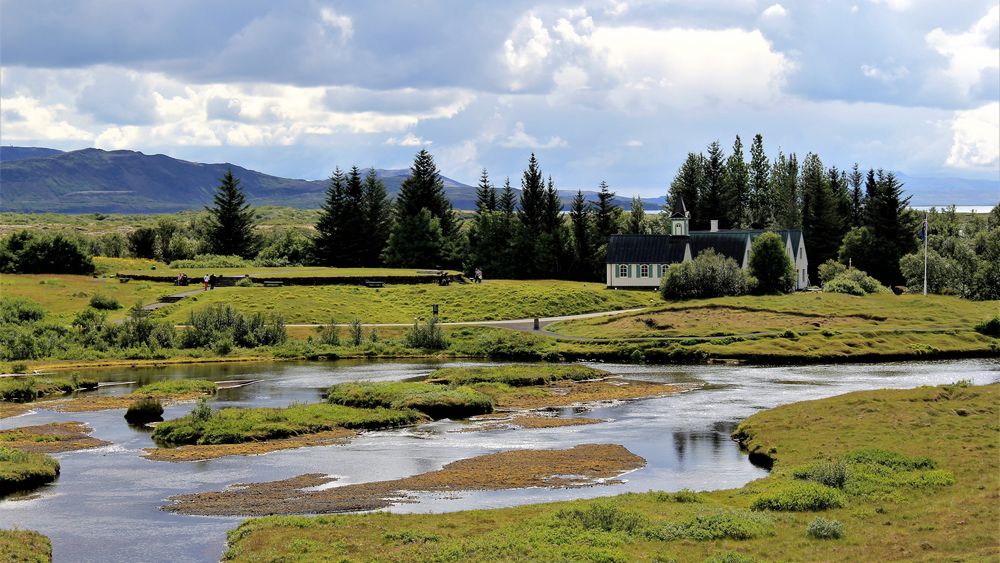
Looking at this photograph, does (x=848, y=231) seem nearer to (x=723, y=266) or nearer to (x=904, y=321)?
(x=723, y=266)

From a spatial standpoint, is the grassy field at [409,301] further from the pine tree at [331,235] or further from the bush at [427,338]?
the pine tree at [331,235]

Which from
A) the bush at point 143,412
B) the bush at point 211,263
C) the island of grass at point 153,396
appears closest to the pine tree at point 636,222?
the bush at point 211,263

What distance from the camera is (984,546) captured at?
77.6ft

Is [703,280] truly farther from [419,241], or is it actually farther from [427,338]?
[419,241]

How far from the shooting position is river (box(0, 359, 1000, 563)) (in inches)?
1172

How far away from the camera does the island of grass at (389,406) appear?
141 ft

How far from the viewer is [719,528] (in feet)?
88.8

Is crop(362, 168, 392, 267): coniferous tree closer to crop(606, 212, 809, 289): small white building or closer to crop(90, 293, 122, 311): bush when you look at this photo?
crop(606, 212, 809, 289): small white building

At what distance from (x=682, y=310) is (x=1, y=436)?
172 ft

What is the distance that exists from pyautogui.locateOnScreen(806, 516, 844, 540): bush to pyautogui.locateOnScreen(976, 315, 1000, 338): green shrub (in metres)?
55.9

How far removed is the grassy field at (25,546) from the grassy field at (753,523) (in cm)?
438

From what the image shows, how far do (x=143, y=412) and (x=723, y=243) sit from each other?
235ft

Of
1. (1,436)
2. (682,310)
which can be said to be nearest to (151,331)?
(1,436)

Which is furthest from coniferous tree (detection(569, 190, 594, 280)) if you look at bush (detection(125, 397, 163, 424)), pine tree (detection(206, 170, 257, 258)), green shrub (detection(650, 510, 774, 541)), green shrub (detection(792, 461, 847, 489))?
green shrub (detection(650, 510, 774, 541))
